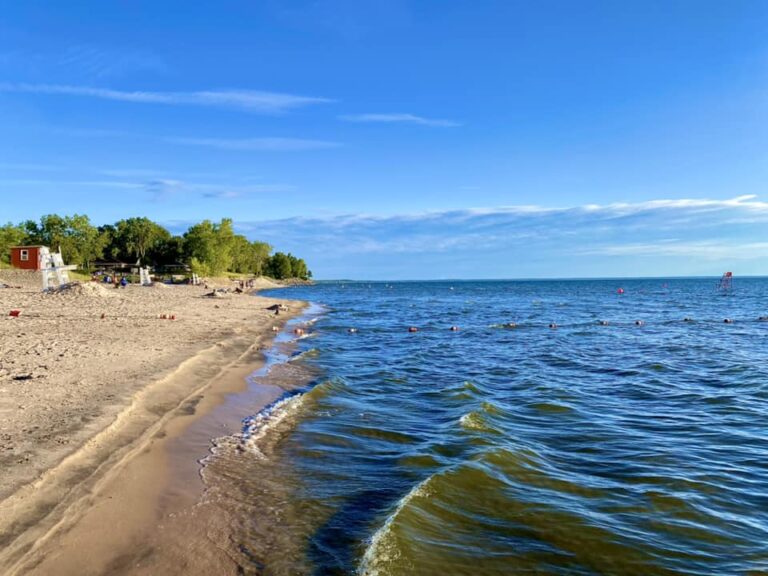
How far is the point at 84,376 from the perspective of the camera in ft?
41.6

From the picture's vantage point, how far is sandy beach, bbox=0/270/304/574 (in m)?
5.87

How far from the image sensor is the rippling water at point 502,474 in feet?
20.6

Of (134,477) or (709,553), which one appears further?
(134,477)

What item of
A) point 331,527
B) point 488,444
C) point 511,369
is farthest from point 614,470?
point 511,369

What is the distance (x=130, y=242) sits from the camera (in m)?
110

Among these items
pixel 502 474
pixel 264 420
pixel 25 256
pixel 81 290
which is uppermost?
pixel 25 256

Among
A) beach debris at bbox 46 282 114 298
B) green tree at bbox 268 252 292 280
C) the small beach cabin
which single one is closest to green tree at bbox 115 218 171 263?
the small beach cabin

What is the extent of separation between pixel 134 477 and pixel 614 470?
8.16 metres

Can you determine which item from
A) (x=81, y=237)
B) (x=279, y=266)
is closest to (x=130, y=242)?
(x=81, y=237)

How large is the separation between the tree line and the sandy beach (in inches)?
3177

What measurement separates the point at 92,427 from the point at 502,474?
7.38 metres

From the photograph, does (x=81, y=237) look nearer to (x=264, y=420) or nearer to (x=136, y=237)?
(x=136, y=237)

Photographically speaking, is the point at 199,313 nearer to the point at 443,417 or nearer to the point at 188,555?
the point at 443,417

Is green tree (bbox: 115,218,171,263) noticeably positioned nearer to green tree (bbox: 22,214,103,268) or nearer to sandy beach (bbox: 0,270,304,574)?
green tree (bbox: 22,214,103,268)
